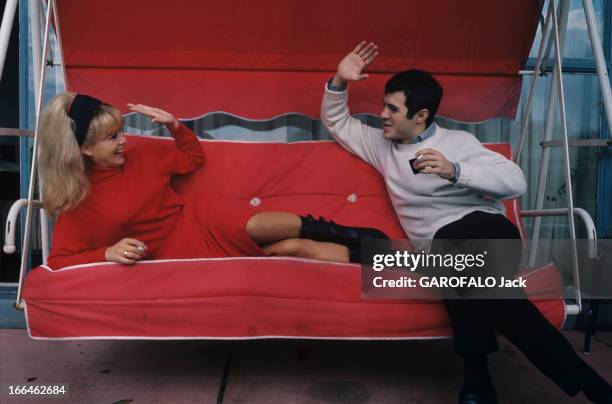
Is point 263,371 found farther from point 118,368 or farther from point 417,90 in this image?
point 417,90

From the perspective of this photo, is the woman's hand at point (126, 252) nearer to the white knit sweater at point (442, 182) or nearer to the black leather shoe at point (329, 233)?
the black leather shoe at point (329, 233)

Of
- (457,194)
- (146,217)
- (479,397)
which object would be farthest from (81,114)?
(479,397)

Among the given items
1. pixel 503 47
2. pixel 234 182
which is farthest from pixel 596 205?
pixel 234 182

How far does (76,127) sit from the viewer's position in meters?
1.77

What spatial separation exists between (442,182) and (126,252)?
1.08 m

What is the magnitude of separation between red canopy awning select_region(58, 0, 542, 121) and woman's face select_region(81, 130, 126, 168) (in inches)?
21.8

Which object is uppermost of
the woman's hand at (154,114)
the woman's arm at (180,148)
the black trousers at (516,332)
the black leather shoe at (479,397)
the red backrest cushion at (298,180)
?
the woman's hand at (154,114)

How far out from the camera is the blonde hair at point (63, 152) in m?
1.75

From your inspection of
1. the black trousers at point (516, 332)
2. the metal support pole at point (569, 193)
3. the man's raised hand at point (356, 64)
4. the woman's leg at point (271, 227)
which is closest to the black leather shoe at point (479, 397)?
the black trousers at point (516, 332)

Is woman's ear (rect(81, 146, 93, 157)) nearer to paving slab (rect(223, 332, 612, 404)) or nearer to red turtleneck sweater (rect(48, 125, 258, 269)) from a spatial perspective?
red turtleneck sweater (rect(48, 125, 258, 269))

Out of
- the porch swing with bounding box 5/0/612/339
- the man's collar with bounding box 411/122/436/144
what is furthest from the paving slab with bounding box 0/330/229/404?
the man's collar with bounding box 411/122/436/144

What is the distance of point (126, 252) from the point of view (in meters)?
1.60

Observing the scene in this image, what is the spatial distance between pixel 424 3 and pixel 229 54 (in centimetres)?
88

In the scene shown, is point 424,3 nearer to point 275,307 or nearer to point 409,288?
point 409,288
